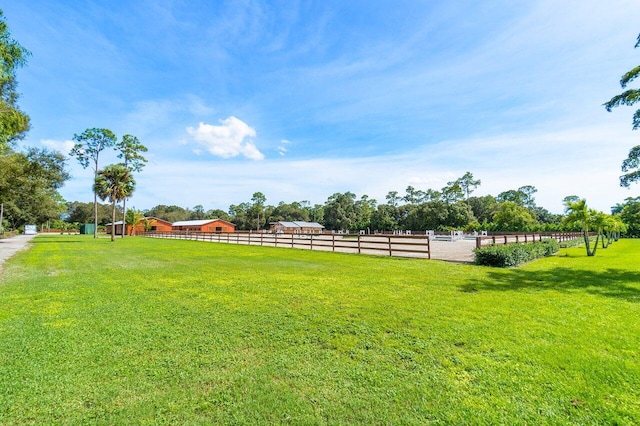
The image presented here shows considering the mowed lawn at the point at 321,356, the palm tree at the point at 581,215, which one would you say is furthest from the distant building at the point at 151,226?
the palm tree at the point at 581,215

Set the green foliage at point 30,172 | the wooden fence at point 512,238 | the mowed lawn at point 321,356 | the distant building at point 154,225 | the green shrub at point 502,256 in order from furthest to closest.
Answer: the distant building at point 154,225 → the green foliage at point 30,172 → the wooden fence at point 512,238 → the green shrub at point 502,256 → the mowed lawn at point 321,356

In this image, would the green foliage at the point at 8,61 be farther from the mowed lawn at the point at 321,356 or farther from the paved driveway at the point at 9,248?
the paved driveway at the point at 9,248

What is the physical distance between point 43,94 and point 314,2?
1484 centimetres

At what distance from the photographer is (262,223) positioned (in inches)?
→ 2881

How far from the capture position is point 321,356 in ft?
10.6

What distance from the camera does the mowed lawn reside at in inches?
90.4

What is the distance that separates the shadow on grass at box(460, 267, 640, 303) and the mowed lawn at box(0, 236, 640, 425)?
0.19 m

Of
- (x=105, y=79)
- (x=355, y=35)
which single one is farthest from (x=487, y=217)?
(x=105, y=79)

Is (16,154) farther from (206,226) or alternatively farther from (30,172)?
(206,226)

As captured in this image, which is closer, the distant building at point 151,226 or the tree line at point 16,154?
the tree line at point 16,154

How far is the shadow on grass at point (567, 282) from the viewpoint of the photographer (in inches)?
250

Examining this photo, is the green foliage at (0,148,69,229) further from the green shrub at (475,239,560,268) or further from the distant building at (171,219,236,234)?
the distant building at (171,219,236,234)

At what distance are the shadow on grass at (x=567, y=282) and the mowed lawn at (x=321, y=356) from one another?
0.19 meters

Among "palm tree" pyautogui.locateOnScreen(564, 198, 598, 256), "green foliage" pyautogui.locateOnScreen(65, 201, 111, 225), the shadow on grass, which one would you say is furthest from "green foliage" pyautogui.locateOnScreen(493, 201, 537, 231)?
"green foliage" pyautogui.locateOnScreen(65, 201, 111, 225)
